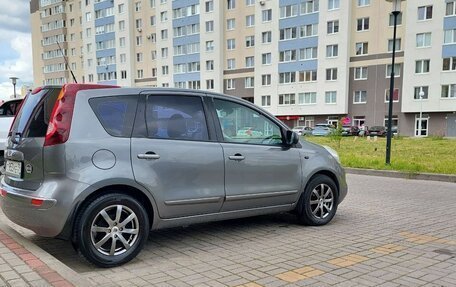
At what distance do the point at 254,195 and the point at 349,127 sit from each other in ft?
142

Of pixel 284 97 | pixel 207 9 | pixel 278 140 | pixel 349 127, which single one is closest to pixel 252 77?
pixel 284 97

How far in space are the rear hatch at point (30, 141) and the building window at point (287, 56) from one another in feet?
168

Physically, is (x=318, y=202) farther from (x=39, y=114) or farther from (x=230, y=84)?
(x=230, y=84)

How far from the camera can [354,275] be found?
409 centimetres

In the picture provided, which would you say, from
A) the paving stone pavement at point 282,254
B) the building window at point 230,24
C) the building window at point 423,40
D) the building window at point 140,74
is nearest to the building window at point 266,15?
the building window at point 230,24

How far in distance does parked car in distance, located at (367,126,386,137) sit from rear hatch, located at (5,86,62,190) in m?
43.9

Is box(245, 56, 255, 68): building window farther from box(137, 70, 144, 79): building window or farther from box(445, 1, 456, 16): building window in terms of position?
box(445, 1, 456, 16): building window

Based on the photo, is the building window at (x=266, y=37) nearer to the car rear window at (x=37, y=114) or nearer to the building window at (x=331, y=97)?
the building window at (x=331, y=97)

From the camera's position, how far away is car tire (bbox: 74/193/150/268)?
4.11m

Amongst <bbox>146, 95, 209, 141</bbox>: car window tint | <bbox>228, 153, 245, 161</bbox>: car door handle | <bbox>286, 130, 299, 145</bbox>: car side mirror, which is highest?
<bbox>146, 95, 209, 141</bbox>: car window tint

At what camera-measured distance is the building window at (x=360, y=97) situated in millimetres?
49719

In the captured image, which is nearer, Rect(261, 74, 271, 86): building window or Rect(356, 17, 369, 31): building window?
Rect(356, 17, 369, 31): building window

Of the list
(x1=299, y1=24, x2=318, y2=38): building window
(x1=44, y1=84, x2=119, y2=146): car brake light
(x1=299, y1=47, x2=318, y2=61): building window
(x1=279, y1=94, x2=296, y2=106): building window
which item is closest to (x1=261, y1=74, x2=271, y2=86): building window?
(x1=279, y1=94, x2=296, y2=106): building window

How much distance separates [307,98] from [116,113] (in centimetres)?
5014
